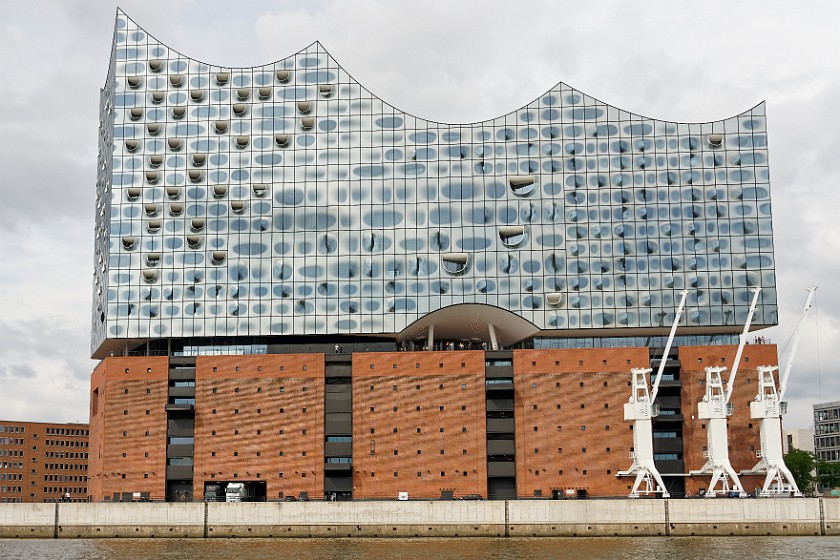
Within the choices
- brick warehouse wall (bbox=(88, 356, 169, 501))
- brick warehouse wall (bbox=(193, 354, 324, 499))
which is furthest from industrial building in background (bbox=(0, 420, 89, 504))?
Answer: brick warehouse wall (bbox=(193, 354, 324, 499))

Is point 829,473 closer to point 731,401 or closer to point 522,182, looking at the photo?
point 731,401

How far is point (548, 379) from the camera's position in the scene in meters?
82.3

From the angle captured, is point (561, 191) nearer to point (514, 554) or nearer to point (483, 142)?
point (483, 142)

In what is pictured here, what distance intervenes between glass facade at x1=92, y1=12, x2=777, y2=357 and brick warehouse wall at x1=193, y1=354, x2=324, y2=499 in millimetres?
3265

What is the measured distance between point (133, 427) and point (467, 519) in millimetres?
29711

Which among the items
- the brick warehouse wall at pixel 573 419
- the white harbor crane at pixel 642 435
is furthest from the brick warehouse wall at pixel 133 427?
the white harbor crane at pixel 642 435

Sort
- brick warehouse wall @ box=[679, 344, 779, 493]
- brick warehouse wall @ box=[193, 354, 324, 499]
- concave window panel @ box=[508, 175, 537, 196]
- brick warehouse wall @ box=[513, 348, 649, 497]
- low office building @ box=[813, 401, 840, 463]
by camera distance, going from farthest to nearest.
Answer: low office building @ box=[813, 401, 840, 463]
concave window panel @ box=[508, 175, 537, 196]
brick warehouse wall @ box=[193, 354, 324, 499]
brick warehouse wall @ box=[679, 344, 779, 493]
brick warehouse wall @ box=[513, 348, 649, 497]

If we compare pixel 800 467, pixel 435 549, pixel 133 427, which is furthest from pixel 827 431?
pixel 435 549

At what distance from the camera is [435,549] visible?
58.4 metres

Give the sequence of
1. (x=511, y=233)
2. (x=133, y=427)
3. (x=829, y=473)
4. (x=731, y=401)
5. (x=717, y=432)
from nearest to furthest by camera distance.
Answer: (x=717, y=432), (x=731, y=401), (x=133, y=427), (x=511, y=233), (x=829, y=473)

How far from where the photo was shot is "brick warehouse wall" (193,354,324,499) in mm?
82062

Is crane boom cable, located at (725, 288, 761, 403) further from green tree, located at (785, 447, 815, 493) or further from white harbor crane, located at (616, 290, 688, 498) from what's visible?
green tree, located at (785, 447, 815, 493)

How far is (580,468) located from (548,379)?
712 centimetres

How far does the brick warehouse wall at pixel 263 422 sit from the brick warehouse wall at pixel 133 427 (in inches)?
120
